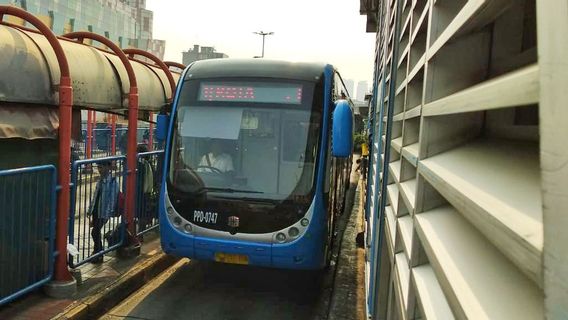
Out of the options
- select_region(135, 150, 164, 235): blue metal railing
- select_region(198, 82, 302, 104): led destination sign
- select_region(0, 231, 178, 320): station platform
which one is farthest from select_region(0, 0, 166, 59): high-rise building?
select_region(198, 82, 302, 104): led destination sign

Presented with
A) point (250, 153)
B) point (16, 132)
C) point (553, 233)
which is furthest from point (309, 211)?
point (553, 233)

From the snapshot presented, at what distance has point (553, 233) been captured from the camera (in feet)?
1.71

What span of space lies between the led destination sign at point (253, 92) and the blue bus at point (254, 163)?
0.01m

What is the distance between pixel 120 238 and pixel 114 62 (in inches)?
90.3

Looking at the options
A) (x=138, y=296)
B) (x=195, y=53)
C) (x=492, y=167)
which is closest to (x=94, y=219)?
(x=138, y=296)

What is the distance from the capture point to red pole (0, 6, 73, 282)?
179 inches

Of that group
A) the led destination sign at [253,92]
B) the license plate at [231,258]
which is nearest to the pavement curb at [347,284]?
the license plate at [231,258]

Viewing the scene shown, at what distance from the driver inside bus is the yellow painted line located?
1584 millimetres

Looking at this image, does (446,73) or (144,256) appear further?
(144,256)

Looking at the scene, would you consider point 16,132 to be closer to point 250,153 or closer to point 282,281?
point 250,153

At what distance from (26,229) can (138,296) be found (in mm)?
1585

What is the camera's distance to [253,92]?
5.72m

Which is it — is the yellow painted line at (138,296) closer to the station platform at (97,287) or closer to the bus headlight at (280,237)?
the station platform at (97,287)

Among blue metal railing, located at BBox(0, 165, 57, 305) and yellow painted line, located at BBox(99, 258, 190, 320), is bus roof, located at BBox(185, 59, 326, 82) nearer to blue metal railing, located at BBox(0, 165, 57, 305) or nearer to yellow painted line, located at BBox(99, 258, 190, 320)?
blue metal railing, located at BBox(0, 165, 57, 305)
